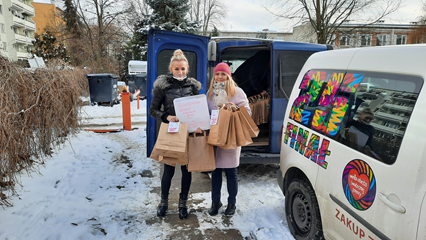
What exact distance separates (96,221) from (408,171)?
320 centimetres

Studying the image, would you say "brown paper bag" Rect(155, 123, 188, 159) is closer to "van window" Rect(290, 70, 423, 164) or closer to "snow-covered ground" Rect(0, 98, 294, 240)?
"snow-covered ground" Rect(0, 98, 294, 240)

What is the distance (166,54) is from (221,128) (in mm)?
2449

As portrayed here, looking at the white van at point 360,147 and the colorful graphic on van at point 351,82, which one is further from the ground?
the colorful graphic on van at point 351,82

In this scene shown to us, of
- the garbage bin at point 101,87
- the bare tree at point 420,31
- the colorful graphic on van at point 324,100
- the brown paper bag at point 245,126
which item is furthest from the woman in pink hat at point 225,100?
the bare tree at point 420,31

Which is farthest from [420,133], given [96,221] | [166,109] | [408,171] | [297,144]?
[96,221]

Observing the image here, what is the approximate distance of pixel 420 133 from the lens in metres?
1.59

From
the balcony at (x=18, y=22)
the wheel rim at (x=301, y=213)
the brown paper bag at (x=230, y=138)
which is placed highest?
the balcony at (x=18, y=22)

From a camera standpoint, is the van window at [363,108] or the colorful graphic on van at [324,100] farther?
the colorful graphic on van at [324,100]

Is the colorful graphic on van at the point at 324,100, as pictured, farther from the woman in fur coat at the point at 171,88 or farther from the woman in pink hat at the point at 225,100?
the woman in fur coat at the point at 171,88

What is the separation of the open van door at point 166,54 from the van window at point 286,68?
135cm

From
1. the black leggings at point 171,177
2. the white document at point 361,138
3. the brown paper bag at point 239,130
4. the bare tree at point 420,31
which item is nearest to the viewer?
the white document at point 361,138

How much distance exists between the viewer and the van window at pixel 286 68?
→ 4762mm

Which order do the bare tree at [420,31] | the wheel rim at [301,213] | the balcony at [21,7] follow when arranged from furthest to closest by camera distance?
the balcony at [21,7] → the bare tree at [420,31] → the wheel rim at [301,213]

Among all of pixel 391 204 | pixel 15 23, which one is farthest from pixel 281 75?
pixel 15 23
